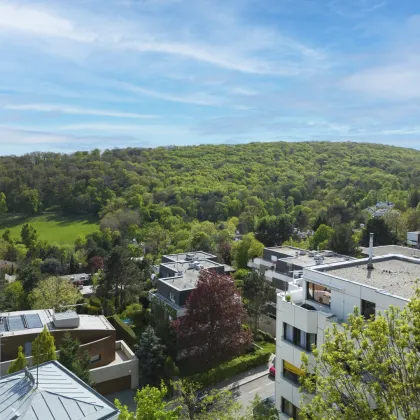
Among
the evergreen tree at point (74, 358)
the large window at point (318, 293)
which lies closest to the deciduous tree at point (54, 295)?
the evergreen tree at point (74, 358)

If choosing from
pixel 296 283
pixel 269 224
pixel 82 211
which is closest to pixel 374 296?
pixel 296 283

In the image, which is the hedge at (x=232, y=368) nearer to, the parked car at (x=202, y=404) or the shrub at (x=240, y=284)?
the parked car at (x=202, y=404)

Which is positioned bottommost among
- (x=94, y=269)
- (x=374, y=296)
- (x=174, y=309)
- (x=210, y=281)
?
(x=94, y=269)

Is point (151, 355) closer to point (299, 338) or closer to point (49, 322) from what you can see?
point (49, 322)

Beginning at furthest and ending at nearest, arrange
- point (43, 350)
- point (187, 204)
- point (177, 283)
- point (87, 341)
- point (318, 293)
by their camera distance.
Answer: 1. point (187, 204)
2. point (177, 283)
3. point (87, 341)
4. point (43, 350)
5. point (318, 293)

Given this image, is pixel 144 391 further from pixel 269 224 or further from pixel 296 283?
pixel 269 224

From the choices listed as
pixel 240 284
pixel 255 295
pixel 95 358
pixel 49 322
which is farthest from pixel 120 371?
pixel 240 284

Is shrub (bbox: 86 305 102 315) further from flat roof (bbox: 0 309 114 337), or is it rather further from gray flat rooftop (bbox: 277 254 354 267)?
gray flat rooftop (bbox: 277 254 354 267)
